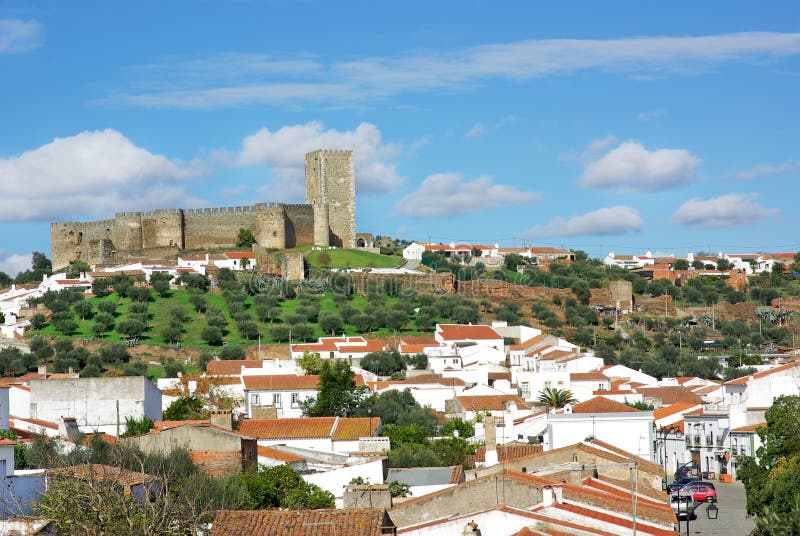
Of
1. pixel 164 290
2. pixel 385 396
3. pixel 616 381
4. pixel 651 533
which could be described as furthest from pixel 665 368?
pixel 651 533

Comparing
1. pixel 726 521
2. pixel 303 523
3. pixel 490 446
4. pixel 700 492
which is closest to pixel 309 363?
pixel 700 492

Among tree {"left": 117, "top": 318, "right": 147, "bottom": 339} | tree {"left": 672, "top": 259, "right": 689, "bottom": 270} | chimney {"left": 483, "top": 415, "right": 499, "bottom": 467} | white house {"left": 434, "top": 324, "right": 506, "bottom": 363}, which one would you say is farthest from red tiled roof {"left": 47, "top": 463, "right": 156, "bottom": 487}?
tree {"left": 672, "top": 259, "right": 689, "bottom": 270}

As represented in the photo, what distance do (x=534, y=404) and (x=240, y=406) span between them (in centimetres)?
1080

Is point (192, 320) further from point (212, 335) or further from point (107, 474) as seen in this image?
point (107, 474)

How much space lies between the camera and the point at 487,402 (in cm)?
5069

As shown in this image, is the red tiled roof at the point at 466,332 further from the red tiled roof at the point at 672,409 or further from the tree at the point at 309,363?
the red tiled roof at the point at 672,409

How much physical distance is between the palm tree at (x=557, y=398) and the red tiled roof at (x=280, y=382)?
8.21 meters

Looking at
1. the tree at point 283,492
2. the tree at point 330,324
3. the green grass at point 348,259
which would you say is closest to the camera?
the tree at point 283,492

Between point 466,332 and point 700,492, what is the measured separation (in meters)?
42.2

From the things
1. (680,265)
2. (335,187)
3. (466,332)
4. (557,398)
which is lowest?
(557,398)

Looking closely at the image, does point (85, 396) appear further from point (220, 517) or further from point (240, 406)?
point (220, 517)

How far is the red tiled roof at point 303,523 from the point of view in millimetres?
16469

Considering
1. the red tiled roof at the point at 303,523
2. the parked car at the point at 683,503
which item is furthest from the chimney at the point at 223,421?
the red tiled roof at the point at 303,523

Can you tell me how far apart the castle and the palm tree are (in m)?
44.7
